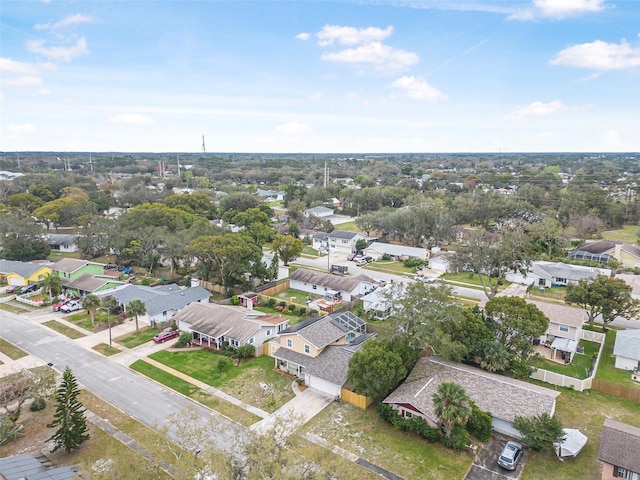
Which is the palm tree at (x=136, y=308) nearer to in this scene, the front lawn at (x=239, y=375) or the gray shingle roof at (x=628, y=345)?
the front lawn at (x=239, y=375)

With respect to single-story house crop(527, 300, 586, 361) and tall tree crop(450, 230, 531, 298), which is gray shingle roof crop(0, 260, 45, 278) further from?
single-story house crop(527, 300, 586, 361)

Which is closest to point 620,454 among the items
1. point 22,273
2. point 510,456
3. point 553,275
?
point 510,456

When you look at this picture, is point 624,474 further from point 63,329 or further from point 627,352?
point 63,329

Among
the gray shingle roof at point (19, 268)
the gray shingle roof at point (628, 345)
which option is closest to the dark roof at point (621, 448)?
the gray shingle roof at point (628, 345)

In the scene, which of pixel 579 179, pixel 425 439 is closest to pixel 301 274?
pixel 425 439

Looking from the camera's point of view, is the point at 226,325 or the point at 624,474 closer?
the point at 624,474

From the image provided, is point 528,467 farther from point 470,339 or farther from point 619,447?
point 470,339
